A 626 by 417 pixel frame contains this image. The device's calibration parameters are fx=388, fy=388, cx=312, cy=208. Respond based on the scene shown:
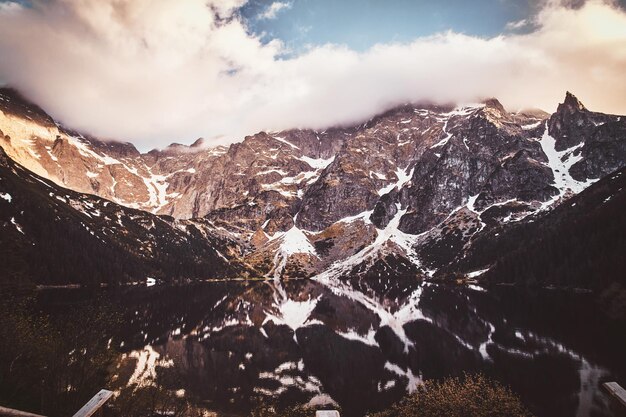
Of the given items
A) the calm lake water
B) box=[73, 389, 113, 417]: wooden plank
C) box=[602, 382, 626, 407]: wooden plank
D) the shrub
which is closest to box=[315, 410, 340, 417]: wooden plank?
box=[73, 389, 113, 417]: wooden plank

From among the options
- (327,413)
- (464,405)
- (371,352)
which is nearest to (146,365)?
(371,352)

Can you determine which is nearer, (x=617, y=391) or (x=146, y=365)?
(x=617, y=391)

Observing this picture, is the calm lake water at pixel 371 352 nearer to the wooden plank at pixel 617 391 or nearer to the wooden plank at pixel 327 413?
the wooden plank at pixel 617 391

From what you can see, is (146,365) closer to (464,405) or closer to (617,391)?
(464,405)

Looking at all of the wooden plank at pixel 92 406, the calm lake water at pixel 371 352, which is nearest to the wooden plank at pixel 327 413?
the wooden plank at pixel 92 406

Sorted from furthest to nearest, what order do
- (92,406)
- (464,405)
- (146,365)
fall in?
(146,365) < (464,405) < (92,406)

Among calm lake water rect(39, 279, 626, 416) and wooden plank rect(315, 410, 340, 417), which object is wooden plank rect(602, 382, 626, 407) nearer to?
wooden plank rect(315, 410, 340, 417)

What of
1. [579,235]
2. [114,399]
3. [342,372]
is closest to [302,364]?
[342,372]

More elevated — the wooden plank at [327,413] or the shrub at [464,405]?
the wooden plank at [327,413]

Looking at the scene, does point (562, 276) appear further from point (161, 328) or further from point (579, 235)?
point (161, 328)
